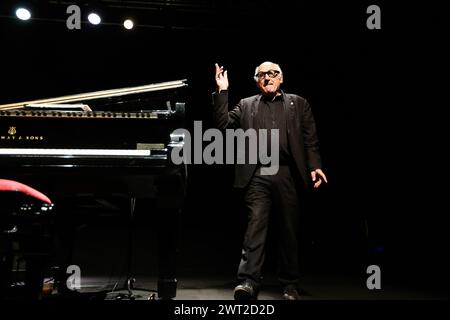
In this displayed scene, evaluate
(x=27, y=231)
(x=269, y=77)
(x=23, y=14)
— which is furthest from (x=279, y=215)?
(x=23, y=14)

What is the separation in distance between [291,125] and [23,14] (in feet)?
14.0

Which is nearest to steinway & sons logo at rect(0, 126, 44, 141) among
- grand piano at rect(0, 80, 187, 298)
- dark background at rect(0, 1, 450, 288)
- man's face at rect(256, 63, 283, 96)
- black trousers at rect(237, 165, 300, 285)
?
grand piano at rect(0, 80, 187, 298)

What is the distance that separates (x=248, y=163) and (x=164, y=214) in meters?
0.71

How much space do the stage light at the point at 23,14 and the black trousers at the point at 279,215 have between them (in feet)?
13.8

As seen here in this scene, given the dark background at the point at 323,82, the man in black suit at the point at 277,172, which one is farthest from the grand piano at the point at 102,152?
the dark background at the point at 323,82

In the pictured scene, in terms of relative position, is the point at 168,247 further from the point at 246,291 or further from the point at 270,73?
the point at 270,73

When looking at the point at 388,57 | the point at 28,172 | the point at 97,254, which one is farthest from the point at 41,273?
the point at 388,57

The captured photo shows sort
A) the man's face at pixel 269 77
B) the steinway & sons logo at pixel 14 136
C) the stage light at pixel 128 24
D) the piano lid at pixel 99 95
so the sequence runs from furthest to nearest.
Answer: the stage light at pixel 128 24 < the man's face at pixel 269 77 < the piano lid at pixel 99 95 < the steinway & sons logo at pixel 14 136

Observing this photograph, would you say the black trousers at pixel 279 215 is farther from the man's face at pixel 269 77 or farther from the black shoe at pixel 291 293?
the man's face at pixel 269 77

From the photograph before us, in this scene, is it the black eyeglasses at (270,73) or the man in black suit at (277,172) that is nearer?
the man in black suit at (277,172)

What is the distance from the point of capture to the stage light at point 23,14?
5.24 metres

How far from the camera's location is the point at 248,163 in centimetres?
284
